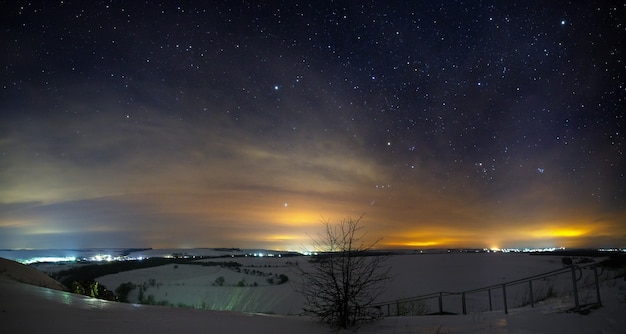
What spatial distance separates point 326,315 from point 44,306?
727cm

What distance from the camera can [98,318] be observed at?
27.7ft

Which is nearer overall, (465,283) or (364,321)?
(364,321)

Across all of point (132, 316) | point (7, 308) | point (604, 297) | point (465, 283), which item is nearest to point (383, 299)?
point (465, 283)

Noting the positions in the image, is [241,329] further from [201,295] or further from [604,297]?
[201,295]

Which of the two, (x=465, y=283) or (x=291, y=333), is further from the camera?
(x=465, y=283)

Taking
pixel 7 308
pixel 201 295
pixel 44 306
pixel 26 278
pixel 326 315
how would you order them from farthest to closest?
pixel 201 295 → pixel 26 278 → pixel 326 315 → pixel 44 306 → pixel 7 308

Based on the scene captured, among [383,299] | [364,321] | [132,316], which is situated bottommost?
[383,299]

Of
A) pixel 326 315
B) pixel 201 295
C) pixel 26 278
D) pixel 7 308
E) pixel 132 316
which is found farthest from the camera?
pixel 201 295

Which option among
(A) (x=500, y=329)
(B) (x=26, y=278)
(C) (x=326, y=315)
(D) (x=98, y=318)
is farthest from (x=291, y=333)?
(B) (x=26, y=278)

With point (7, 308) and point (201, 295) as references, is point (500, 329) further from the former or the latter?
point (201, 295)

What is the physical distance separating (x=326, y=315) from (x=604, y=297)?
8967 millimetres

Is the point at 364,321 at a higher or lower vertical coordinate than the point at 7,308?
lower

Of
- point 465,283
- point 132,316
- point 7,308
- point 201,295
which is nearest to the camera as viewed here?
point 7,308

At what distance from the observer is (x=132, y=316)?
9227mm
